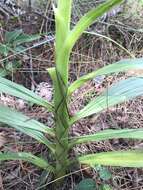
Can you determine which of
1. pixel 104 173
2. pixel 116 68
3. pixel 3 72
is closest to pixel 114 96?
pixel 116 68

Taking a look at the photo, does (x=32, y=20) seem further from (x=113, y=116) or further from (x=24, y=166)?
(x=24, y=166)

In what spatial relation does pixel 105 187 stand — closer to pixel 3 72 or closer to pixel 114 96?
pixel 114 96

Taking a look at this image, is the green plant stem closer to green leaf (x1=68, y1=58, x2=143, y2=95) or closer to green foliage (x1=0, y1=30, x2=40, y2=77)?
green leaf (x1=68, y1=58, x2=143, y2=95)

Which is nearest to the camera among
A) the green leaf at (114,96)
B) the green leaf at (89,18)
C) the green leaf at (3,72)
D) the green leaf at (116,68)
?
the green leaf at (89,18)

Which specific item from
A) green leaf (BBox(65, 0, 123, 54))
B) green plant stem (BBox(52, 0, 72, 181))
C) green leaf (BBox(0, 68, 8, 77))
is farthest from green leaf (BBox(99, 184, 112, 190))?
green leaf (BBox(0, 68, 8, 77))

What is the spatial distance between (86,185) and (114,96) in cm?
30

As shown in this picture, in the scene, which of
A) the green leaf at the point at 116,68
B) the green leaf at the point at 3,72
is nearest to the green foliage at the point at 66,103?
the green leaf at the point at 116,68

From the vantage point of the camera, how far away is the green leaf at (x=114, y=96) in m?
1.23

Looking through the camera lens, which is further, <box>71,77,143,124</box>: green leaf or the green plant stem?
<box>71,77,143,124</box>: green leaf

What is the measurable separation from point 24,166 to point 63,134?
253 mm

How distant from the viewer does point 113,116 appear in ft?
5.41

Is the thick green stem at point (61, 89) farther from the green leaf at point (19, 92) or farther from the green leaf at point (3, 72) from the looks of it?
the green leaf at point (3, 72)

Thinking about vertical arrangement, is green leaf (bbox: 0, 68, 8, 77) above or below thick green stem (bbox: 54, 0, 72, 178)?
above

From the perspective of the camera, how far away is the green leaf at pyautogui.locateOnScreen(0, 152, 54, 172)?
120 cm
